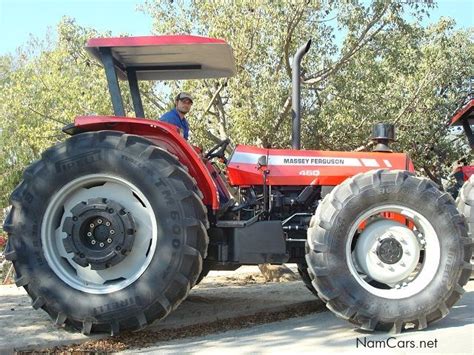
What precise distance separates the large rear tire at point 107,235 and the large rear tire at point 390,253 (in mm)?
980

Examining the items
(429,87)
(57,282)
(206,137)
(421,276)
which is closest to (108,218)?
(57,282)

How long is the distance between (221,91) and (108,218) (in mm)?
6922

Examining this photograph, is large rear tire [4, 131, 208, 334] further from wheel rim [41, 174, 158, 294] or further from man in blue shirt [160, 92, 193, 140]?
man in blue shirt [160, 92, 193, 140]

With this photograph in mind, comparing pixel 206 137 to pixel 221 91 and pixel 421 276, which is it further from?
pixel 421 276

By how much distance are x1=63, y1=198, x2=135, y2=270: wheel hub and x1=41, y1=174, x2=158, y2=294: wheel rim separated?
5cm

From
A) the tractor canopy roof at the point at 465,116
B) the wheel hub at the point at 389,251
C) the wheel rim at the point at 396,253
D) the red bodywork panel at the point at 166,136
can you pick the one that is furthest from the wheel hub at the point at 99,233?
the tractor canopy roof at the point at 465,116

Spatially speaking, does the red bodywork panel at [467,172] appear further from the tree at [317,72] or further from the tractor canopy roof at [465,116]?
the tree at [317,72]

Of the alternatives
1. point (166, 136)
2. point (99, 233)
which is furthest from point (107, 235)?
point (166, 136)

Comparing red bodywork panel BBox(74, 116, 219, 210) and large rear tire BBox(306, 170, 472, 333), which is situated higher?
red bodywork panel BBox(74, 116, 219, 210)

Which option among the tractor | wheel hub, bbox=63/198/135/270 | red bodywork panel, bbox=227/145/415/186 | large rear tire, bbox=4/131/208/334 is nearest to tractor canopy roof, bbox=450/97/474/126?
the tractor

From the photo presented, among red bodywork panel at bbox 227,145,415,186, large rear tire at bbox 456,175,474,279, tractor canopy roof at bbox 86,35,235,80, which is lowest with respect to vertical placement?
large rear tire at bbox 456,175,474,279

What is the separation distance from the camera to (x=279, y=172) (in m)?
5.11

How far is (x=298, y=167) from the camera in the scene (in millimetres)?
5121

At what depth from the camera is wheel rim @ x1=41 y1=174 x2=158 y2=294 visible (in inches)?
171
